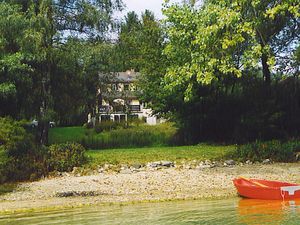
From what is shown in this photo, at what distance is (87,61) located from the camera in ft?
91.1

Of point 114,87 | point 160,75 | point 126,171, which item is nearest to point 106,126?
point 160,75

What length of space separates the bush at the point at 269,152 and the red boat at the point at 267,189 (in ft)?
23.2

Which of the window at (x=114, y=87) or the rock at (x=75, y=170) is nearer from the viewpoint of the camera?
the rock at (x=75, y=170)

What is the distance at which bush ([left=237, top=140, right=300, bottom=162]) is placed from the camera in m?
25.7

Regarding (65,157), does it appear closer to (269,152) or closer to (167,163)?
(167,163)

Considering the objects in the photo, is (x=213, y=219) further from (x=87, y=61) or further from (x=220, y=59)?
(x=87, y=61)

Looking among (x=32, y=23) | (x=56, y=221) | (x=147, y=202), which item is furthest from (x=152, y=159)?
(x=56, y=221)

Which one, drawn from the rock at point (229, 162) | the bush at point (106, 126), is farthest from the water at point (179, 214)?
the bush at point (106, 126)

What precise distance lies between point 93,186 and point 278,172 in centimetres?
824

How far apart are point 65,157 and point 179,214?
32.3 ft

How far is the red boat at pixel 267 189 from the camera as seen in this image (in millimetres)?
17547

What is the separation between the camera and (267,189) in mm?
17984

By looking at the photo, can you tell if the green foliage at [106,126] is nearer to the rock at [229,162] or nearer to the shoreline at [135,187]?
the rock at [229,162]

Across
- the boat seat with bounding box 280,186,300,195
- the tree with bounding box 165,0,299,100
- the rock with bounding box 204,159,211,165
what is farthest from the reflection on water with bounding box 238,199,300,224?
the rock with bounding box 204,159,211,165
